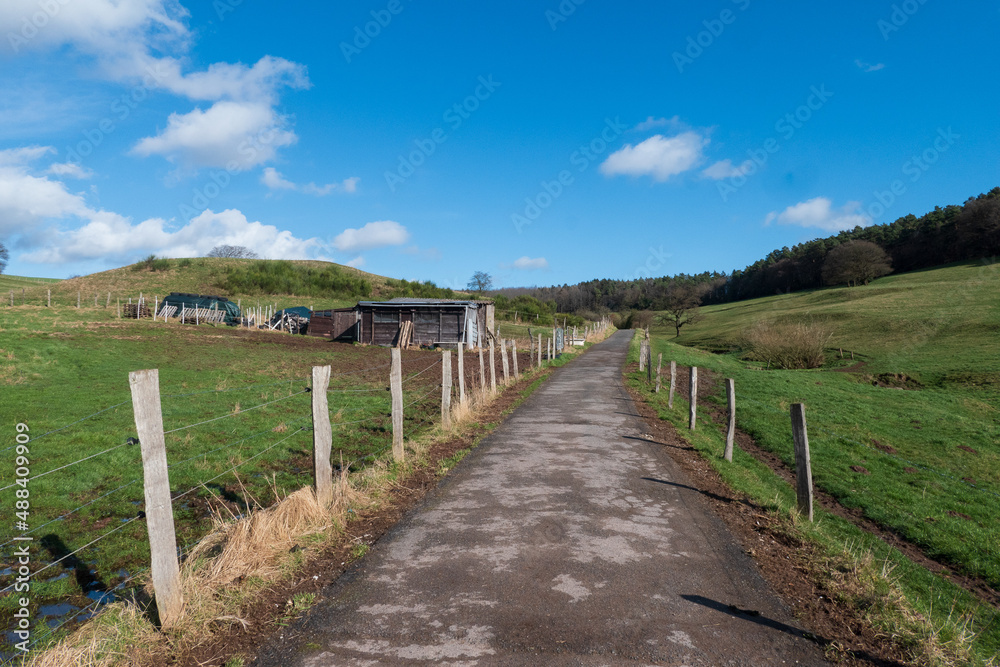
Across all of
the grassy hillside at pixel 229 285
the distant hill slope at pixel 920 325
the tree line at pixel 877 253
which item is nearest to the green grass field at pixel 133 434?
the distant hill slope at pixel 920 325

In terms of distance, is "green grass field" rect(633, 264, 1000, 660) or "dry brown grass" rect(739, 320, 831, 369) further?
A: "dry brown grass" rect(739, 320, 831, 369)

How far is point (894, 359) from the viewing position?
30688 mm

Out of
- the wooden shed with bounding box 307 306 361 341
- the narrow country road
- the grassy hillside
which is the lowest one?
the narrow country road

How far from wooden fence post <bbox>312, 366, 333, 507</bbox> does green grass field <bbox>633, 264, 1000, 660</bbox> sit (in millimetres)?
7207

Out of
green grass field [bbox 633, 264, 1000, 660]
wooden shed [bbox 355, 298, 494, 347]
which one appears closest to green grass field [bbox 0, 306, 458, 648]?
green grass field [bbox 633, 264, 1000, 660]

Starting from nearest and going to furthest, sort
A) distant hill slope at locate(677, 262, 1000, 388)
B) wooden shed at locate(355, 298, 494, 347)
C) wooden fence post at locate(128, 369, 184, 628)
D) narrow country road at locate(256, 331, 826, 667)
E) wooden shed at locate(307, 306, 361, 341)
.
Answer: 1. narrow country road at locate(256, 331, 826, 667)
2. wooden fence post at locate(128, 369, 184, 628)
3. distant hill slope at locate(677, 262, 1000, 388)
4. wooden shed at locate(355, 298, 494, 347)
5. wooden shed at locate(307, 306, 361, 341)

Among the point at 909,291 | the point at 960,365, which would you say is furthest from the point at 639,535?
the point at 909,291

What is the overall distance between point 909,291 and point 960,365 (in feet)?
115

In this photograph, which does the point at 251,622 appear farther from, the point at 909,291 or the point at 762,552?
the point at 909,291

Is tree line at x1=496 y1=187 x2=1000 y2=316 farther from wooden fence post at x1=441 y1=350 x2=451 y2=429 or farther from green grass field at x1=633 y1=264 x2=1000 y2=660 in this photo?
wooden fence post at x1=441 y1=350 x2=451 y2=429

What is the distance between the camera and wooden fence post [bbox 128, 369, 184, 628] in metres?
3.76

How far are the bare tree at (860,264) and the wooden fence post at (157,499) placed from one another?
91.8 meters

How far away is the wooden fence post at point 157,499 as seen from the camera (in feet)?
12.3

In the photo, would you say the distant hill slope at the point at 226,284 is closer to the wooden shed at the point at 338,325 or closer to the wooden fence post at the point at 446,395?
the wooden shed at the point at 338,325
